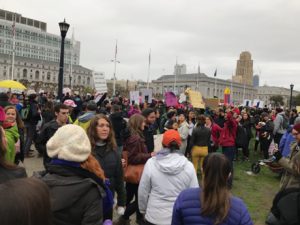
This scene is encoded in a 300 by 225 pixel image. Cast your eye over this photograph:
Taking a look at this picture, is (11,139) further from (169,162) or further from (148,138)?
(148,138)

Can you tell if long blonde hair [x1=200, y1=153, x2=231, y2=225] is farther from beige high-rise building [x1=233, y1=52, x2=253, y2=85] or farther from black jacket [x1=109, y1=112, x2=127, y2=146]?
beige high-rise building [x1=233, y1=52, x2=253, y2=85]

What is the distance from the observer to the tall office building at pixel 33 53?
116 meters


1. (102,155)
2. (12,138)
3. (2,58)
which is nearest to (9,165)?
(102,155)

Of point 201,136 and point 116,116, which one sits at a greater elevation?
point 116,116

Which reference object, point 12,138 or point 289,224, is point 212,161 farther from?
point 12,138

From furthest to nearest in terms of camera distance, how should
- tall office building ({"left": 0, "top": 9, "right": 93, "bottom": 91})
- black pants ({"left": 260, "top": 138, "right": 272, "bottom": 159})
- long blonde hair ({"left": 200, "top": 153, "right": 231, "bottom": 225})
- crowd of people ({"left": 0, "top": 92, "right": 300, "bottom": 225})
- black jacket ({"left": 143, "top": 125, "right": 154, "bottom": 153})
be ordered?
tall office building ({"left": 0, "top": 9, "right": 93, "bottom": 91}) → black pants ({"left": 260, "top": 138, "right": 272, "bottom": 159}) → black jacket ({"left": 143, "top": 125, "right": 154, "bottom": 153}) → long blonde hair ({"left": 200, "top": 153, "right": 231, "bottom": 225}) → crowd of people ({"left": 0, "top": 92, "right": 300, "bottom": 225})

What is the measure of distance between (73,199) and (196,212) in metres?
0.90

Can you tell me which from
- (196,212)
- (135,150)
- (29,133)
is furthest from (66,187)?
(29,133)

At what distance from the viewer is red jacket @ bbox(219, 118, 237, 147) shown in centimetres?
958

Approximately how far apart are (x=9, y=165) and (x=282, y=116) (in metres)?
10.8

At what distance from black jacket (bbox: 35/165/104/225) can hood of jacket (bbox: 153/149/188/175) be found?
4.55 ft

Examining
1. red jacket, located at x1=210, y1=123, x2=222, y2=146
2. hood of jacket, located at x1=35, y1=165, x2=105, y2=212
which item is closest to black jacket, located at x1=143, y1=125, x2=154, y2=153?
hood of jacket, located at x1=35, y1=165, x2=105, y2=212

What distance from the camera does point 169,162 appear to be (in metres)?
3.95

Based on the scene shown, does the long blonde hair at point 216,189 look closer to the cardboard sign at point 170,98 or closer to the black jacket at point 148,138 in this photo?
the black jacket at point 148,138
